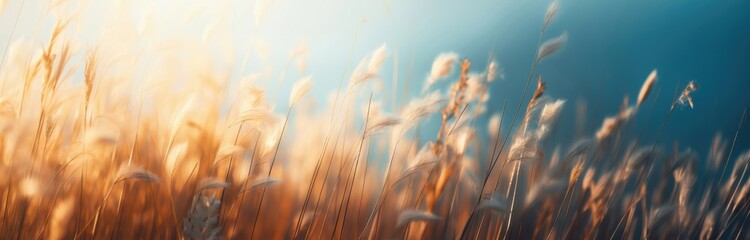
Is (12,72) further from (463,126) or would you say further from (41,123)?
(463,126)

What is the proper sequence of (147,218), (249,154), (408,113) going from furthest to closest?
(249,154) → (147,218) → (408,113)

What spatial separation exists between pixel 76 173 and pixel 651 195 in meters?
1.69

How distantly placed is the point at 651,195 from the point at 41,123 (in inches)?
68.9

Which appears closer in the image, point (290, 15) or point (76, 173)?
point (76, 173)

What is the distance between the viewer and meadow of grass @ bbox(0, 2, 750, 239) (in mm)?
931

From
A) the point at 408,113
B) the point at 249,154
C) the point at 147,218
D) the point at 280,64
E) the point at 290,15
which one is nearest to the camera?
the point at 408,113

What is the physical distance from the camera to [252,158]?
3.34ft

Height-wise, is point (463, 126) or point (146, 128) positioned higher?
point (463, 126)

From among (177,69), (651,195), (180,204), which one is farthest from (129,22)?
(651,195)

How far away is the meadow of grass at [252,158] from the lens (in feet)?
3.05

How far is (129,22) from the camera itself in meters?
1.26

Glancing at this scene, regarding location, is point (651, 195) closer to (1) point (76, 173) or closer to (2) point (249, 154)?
(2) point (249, 154)

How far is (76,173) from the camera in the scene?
3.45ft

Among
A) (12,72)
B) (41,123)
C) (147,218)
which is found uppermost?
(12,72)
